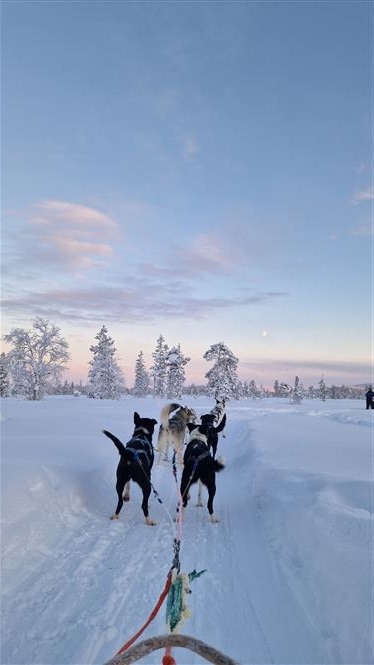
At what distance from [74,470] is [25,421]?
258 inches

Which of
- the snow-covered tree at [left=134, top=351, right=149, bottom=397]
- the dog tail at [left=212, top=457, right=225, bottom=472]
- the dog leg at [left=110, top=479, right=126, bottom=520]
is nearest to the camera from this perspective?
the dog leg at [left=110, top=479, right=126, bottom=520]

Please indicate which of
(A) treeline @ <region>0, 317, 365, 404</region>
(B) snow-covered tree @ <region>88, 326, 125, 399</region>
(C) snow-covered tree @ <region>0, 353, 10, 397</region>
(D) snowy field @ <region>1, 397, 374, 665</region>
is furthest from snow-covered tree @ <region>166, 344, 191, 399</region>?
(D) snowy field @ <region>1, 397, 374, 665</region>

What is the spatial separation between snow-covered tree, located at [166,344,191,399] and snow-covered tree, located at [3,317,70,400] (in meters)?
19.7

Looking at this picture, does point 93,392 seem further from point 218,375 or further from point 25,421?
point 25,421

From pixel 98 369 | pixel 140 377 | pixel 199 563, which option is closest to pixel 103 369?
pixel 98 369

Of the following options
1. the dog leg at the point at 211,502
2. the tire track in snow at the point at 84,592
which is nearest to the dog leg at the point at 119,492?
the tire track in snow at the point at 84,592

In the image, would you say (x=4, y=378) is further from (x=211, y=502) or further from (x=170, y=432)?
(x=211, y=502)

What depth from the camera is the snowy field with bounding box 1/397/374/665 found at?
351cm

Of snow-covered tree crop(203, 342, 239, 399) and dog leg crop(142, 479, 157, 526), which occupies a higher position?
snow-covered tree crop(203, 342, 239, 399)

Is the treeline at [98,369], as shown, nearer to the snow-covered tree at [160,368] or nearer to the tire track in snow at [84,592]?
the snow-covered tree at [160,368]

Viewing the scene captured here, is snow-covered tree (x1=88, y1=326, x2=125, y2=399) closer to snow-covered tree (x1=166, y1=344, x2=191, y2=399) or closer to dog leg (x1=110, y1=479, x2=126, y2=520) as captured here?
snow-covered tree (x1=166, y1=344, x2=191, y2=399)

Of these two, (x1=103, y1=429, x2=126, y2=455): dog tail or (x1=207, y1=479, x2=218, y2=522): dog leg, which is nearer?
(x1=103, y1=429, x2=126, y2=455): dog tail

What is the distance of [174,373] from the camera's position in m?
56.9

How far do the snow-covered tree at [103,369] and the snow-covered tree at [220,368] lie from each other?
11348 millimetres
